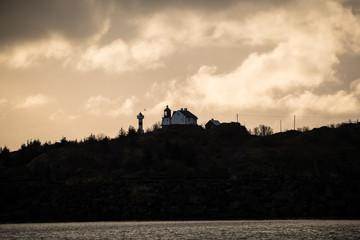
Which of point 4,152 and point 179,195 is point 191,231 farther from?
point 4,152

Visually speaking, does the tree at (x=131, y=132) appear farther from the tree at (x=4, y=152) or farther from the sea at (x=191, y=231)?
the sea at (x=191, y=231)

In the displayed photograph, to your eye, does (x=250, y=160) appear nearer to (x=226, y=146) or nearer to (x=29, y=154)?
(x=226, y=146)

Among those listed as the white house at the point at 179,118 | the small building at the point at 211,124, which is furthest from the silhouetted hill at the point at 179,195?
the small building at the point at 211,124

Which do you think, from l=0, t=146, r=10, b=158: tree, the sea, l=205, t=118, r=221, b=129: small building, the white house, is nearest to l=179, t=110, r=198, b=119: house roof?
the white house

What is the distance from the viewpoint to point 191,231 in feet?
110

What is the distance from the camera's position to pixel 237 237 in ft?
96.9

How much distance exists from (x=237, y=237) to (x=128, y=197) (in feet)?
62.1

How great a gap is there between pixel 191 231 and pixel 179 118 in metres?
75.0

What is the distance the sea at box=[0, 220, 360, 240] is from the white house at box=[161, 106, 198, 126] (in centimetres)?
6938

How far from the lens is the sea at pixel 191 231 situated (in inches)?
1193

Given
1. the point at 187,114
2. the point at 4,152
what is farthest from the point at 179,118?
the point at 4,152

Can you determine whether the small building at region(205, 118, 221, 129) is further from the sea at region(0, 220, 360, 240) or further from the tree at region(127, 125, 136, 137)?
the sea at region(0, 220, 360, 240)

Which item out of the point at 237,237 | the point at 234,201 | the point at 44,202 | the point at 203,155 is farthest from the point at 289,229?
the point at 203,155

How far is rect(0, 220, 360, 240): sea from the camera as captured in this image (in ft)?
99.4
